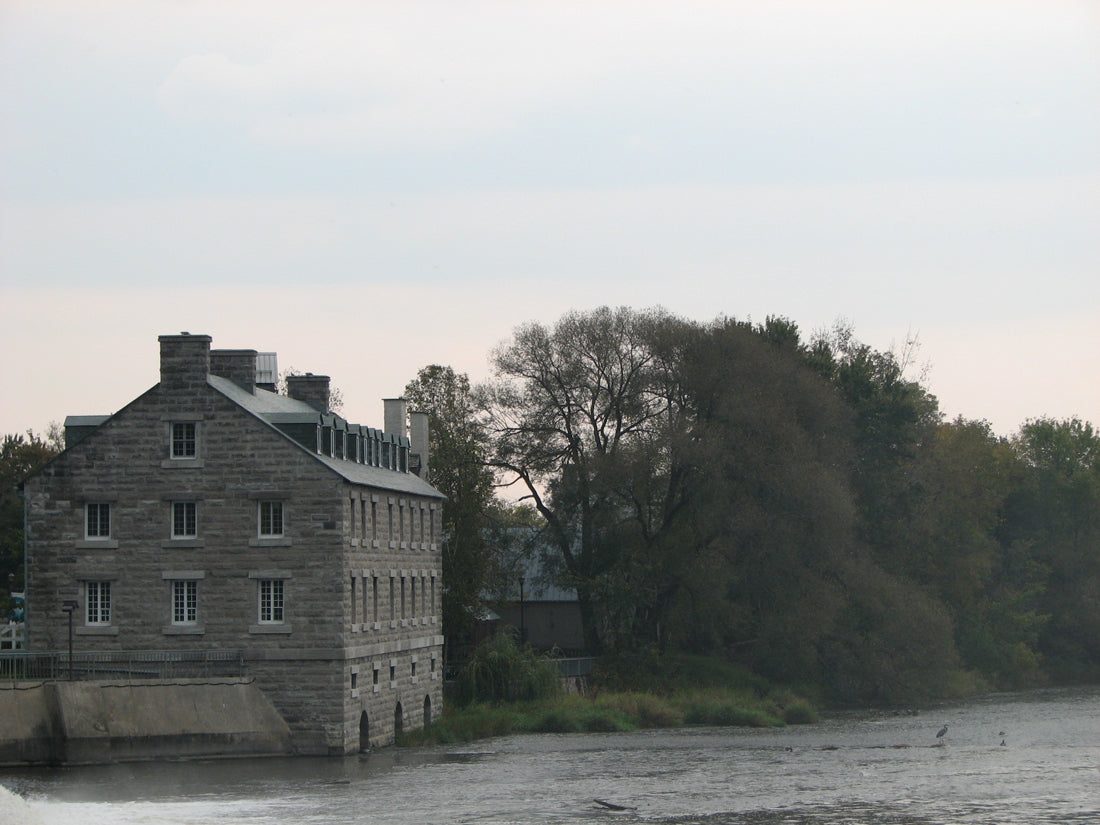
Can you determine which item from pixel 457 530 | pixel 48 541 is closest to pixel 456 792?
pixel 48 541

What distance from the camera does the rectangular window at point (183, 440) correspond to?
5125 centimetres

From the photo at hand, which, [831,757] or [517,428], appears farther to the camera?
[517,428]

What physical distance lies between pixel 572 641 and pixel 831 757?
120ft

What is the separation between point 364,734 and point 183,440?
36.1 ft

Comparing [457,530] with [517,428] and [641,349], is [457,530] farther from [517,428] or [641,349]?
[641,349]

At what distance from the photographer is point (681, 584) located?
7438cm

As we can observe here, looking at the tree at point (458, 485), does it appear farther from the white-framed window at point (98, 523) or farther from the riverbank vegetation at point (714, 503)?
the white-framed window at point (98, 523)

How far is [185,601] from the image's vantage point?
167 ft

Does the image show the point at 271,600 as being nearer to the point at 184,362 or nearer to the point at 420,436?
the point at 184,362

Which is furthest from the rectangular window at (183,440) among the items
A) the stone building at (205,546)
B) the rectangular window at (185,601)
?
the rectangular window at (185,601)

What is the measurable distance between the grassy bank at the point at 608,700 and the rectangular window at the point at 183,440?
12.9 metres

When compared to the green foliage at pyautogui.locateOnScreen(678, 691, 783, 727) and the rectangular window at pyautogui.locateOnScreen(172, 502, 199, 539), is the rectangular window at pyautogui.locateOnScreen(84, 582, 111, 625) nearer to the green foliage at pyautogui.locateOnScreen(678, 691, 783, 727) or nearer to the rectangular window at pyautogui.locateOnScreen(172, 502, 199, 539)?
the rectangular window at pyautogui.locateOnScreen(172, 502, 199, 539)

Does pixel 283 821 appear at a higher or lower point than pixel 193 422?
lower

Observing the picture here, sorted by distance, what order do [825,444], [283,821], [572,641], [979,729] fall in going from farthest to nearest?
1. [572,641]
2. [825,444]
3. [979,729]
4. [283,821]
